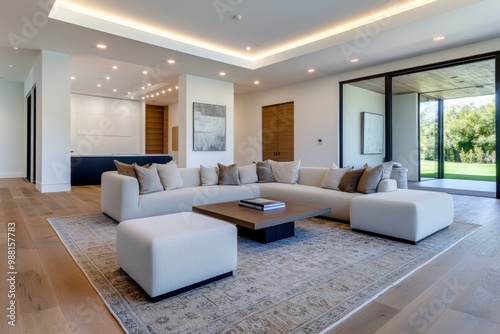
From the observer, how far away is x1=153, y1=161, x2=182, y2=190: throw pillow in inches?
166

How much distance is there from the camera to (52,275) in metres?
2.17

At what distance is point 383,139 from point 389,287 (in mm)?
5486

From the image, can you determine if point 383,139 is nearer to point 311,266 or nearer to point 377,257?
point 377,257

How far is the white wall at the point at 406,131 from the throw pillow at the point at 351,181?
3.88 meters

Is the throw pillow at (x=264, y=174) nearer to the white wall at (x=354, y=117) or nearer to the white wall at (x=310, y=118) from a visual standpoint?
the white wall at (x=310, y=118)

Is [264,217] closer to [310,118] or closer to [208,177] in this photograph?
[208,177]

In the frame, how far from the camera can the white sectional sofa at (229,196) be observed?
10.8 ft

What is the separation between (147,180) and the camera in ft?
12.8

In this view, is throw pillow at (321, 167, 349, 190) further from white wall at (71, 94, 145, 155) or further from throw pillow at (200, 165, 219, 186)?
white wall at (71, 94, 145, 155)

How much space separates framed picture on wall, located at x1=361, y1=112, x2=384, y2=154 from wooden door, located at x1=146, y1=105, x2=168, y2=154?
8422 millimetres

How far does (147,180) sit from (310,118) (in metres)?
5.26

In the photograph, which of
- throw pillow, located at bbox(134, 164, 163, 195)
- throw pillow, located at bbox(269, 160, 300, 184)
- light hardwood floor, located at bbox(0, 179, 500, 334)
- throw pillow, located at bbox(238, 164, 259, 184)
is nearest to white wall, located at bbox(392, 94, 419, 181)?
throw pillow, located at bbox(269, 160, 300, 184)

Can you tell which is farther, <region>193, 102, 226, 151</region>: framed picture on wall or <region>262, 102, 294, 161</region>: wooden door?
<region>262, 102, 294, 161</region>: wooden door

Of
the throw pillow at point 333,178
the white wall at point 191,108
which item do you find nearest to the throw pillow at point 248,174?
the throw pillow at point 333,178
